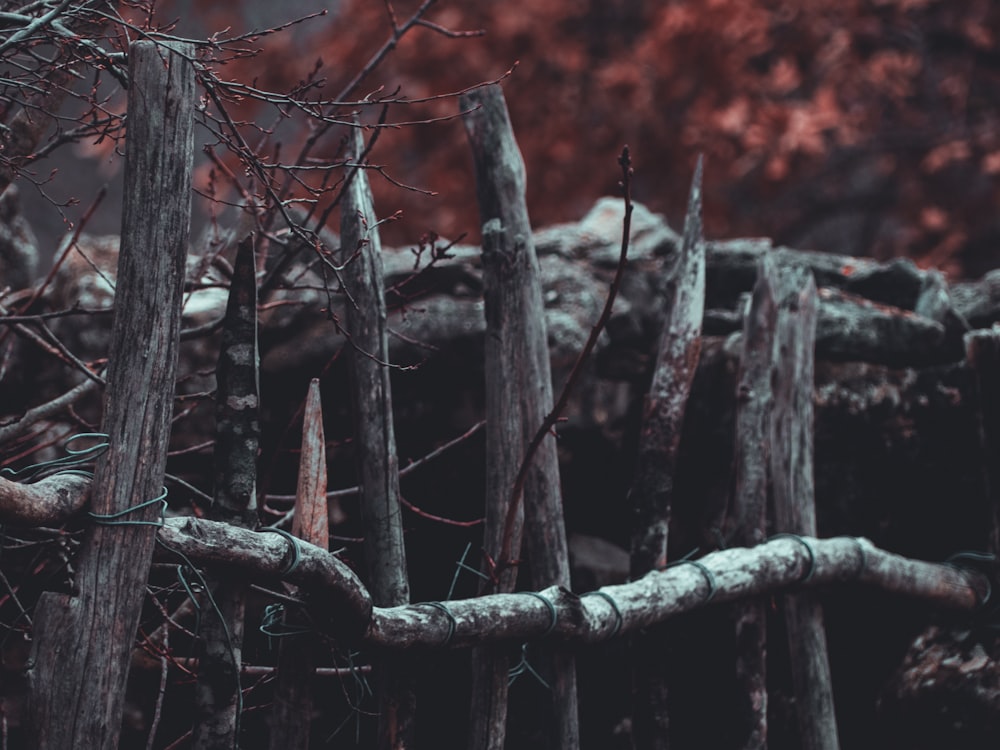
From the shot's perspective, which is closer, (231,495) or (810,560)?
(231,495)

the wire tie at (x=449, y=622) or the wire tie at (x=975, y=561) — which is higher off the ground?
the wire tie at (x=975, y=561)

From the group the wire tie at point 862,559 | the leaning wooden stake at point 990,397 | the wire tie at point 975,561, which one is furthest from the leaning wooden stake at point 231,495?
the wire tie at point 975,561

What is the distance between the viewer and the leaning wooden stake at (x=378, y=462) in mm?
2498

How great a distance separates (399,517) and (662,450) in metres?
0.95

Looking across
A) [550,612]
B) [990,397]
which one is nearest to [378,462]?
[550,612]

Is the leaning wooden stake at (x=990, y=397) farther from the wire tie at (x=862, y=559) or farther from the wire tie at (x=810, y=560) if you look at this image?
the wire tie at (x=810, y=560)

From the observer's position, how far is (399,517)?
2562 mm

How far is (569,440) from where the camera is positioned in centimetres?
384

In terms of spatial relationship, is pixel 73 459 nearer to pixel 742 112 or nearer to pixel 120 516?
pixel 120 516

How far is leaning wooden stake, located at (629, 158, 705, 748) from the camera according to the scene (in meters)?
3.08

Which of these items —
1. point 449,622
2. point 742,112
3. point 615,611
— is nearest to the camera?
point 449,622

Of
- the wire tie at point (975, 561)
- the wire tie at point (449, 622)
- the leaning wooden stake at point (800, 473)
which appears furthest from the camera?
the wire tie at point (975, 561)

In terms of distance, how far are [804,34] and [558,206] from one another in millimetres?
2454

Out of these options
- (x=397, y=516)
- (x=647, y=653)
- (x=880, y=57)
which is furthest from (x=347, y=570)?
(x=880, y=57)
